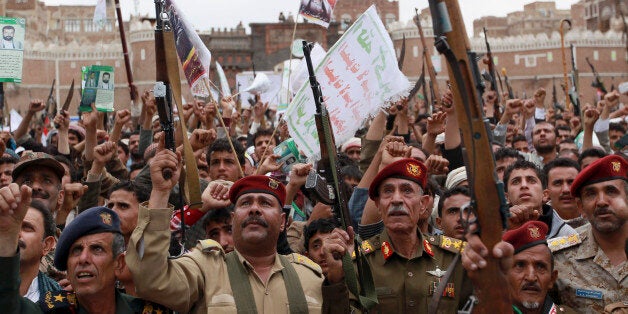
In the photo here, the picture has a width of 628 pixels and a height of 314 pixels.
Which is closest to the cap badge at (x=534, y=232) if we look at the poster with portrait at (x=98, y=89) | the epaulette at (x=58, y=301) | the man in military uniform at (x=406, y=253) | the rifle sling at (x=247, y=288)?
the man in military uniform at (x=406, y=253)

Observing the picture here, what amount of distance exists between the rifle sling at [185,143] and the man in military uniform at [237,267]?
0.18 metres

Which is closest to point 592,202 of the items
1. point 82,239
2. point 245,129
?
point 82,239

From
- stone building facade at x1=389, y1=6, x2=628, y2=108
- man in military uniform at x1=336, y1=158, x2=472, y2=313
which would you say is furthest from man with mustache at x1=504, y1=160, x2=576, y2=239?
stone building facade at x1=389, y1=6, x2=628, y2=108

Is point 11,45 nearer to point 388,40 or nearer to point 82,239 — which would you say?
point 388,40

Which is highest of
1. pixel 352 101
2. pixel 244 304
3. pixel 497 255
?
pixel 352 101

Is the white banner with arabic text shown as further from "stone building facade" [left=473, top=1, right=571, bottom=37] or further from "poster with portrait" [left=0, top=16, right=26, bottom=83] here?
"stone building facade" [left=473, top=1, right=571, bottom=37]

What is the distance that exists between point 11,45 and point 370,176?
4.03 metres

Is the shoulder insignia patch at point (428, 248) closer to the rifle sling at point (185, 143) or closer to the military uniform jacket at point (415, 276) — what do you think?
the military uniform jacket at point (415, 276)

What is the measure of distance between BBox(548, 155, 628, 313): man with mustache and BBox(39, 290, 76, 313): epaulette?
236 centimetres

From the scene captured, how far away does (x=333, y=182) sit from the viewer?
4.09 metres

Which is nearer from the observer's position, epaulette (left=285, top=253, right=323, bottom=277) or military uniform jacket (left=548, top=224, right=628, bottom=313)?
epaulette (left=285, top=253, right=323, bottom=277)

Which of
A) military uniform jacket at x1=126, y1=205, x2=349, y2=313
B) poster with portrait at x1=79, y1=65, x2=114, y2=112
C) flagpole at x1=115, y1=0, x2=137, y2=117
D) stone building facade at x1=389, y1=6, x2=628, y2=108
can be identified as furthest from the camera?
stone building facade at x1=389, y1=6, x2=628, y2=108

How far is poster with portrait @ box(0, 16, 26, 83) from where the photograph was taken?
766 cm

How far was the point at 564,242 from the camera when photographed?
15.7 feet
